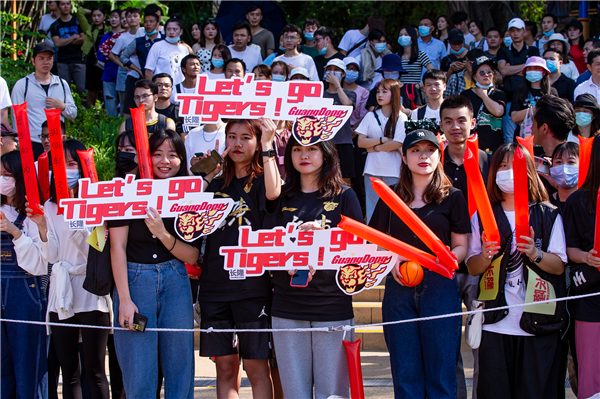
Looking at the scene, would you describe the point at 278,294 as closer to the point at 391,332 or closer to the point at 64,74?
the point at 391,332

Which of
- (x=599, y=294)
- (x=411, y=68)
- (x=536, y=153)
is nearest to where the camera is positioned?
(x=599, y=294)

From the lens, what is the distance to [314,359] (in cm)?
359

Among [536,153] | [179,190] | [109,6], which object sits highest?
[109,6]

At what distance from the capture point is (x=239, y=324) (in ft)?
12.3

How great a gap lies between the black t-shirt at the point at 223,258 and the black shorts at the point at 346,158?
328cm

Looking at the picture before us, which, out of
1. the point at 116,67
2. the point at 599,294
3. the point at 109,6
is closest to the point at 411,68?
the point at 116,67

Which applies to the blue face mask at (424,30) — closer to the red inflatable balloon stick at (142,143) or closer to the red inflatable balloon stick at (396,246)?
the red inflatable balloon stick at (142,143)

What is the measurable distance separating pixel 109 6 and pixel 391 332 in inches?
459

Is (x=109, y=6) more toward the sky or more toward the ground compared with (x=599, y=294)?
more toward the sky

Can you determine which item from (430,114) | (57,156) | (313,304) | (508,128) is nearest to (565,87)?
(508,128)

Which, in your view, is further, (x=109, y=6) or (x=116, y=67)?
(x=109, y=6)

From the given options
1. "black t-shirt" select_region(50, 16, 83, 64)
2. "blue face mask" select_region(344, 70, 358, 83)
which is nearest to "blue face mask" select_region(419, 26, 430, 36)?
"blue face mask" select_region(344, 70, 358, 83)

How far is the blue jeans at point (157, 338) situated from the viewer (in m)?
3.66

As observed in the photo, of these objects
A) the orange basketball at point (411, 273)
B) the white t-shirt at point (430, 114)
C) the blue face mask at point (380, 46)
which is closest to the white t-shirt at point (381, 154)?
the white t-shirt at point (430, 114)
